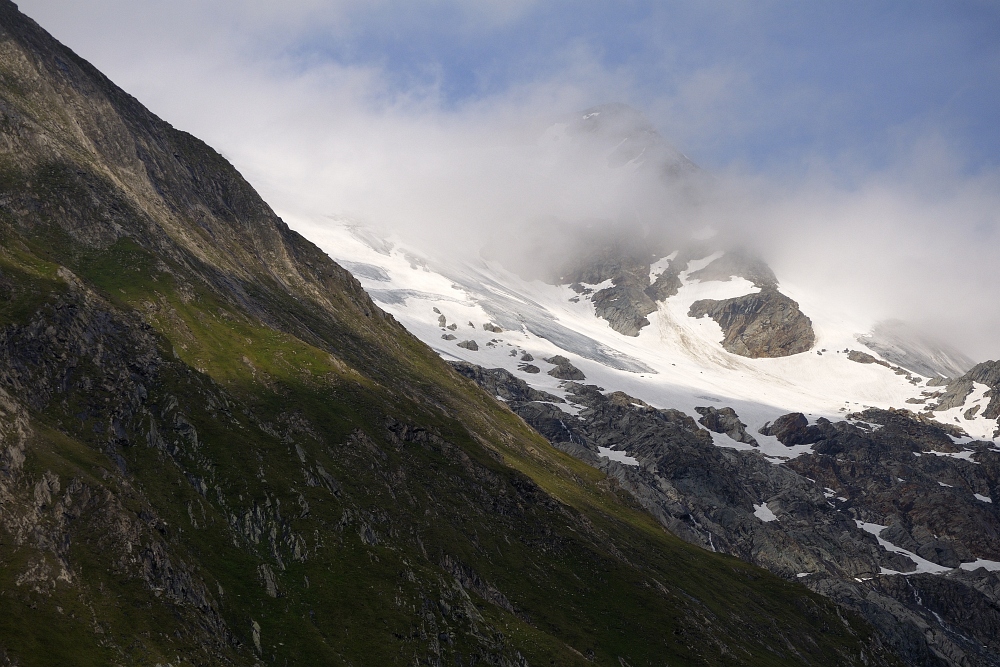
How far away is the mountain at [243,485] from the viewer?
5091 centimetres

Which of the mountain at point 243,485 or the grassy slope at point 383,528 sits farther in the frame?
the grassy slope at point 383,528

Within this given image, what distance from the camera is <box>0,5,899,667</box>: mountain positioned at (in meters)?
50.9

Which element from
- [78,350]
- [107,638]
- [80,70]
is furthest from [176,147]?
[107,638]

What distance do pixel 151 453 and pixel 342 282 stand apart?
99.7 meters

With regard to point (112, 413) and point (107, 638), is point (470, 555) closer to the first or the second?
point (112, 413)

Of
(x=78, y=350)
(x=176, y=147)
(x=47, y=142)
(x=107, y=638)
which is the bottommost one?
(x=107, y=638)

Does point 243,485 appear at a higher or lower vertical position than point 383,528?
lower

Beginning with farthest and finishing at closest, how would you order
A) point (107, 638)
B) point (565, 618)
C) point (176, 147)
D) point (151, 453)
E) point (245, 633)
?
point (176, 147), point (565, 618), point (151, 453), point (245, 633), point (107, 638)

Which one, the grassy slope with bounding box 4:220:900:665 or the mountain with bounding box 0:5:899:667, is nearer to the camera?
the mountain with bounding box 0:5:899:667

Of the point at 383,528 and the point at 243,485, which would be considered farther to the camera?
the point at 383,528

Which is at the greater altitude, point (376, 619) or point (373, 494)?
point (373, 494)

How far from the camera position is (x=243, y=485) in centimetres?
6919

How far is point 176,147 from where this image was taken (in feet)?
504

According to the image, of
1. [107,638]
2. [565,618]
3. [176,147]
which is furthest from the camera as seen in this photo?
[176,147]
